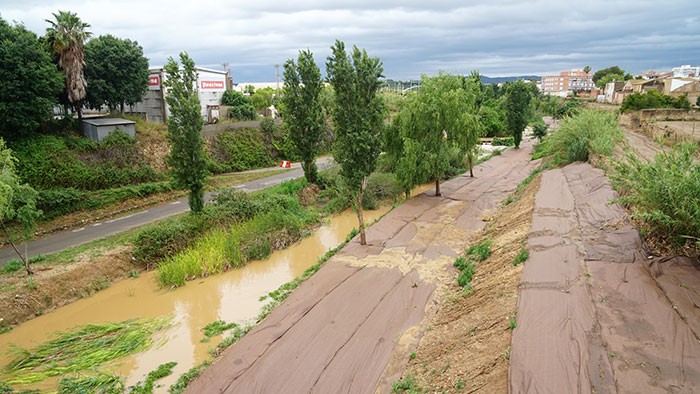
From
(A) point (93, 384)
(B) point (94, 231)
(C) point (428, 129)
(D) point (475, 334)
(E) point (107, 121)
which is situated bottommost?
(A) point (93, 384)

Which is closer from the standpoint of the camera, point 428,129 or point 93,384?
point 93,384

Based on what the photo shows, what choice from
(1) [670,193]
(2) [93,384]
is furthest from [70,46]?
Answer: (1) [670,193]

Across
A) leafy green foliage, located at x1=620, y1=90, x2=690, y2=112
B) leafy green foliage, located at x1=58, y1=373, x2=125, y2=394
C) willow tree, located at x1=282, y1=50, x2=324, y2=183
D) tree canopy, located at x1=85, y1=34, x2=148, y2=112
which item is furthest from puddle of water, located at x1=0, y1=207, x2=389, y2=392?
leafy green foliage, located at x1=620, y1=90, x2=690, y2=112

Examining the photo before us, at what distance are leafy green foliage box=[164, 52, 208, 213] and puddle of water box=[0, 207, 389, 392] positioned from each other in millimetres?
4652

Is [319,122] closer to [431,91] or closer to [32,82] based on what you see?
[431,91]

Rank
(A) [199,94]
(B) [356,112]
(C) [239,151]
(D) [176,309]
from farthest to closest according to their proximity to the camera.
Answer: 1. (A) [199,94]
2. (C) [239,151]
3. (B) [356,112]
4. (D) [176,309]

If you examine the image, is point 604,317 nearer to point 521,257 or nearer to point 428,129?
point 521,257

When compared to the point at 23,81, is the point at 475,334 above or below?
below

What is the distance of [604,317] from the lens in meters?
7.53

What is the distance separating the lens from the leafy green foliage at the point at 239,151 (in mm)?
33553

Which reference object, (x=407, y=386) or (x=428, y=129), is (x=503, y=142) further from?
(x=407, y=386)

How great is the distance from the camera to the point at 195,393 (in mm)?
8266

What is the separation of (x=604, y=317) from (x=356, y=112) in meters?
9.76

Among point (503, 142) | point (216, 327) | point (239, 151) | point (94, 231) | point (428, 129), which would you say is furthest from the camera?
point (503, 142)
